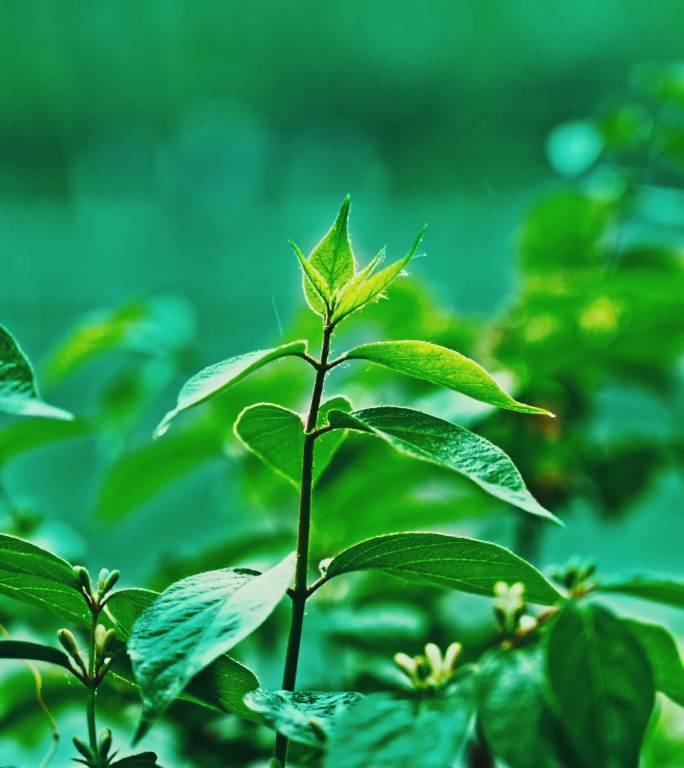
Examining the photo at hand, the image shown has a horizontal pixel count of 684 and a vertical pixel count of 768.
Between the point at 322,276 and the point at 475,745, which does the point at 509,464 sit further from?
the point at 475,745

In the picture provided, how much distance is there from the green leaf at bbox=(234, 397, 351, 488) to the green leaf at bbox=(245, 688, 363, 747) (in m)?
0.06

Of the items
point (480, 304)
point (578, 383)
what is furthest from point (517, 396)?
point (480, 304)

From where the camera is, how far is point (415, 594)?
2.22 ft

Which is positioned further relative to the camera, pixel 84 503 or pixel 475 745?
pixel 84 503

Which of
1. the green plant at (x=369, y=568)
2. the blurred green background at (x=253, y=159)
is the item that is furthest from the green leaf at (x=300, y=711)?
the blurred green background at (x=253, y=159)

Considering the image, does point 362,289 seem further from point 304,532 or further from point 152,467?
point 152,467

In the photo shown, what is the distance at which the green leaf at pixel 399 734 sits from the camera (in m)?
0.23

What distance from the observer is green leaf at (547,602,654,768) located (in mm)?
263

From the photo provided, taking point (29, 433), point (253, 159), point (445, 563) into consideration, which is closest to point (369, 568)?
point (445, 563)

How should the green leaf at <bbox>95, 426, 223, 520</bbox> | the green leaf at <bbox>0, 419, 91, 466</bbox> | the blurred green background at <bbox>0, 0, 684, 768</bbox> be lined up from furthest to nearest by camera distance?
the blurred green background at <bbox>0, 0, 684, 768</bbox> < the green leaf at <bbox>95, 426, 223, 520</bbox> < the green leaf at <bbox>0, 419, 91, 466</bbox>

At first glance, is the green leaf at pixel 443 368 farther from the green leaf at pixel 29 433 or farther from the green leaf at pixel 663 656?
the green leaf at pixel 29 433

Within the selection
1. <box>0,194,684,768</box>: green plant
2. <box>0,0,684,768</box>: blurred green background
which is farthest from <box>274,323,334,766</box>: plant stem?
<box>0,0,684,768</box>: blurred green background

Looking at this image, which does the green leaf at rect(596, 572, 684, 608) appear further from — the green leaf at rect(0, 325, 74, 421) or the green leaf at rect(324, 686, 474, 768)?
the green leaf at rect(0, 325, 74, 421)

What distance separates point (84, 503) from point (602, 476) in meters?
0.89
